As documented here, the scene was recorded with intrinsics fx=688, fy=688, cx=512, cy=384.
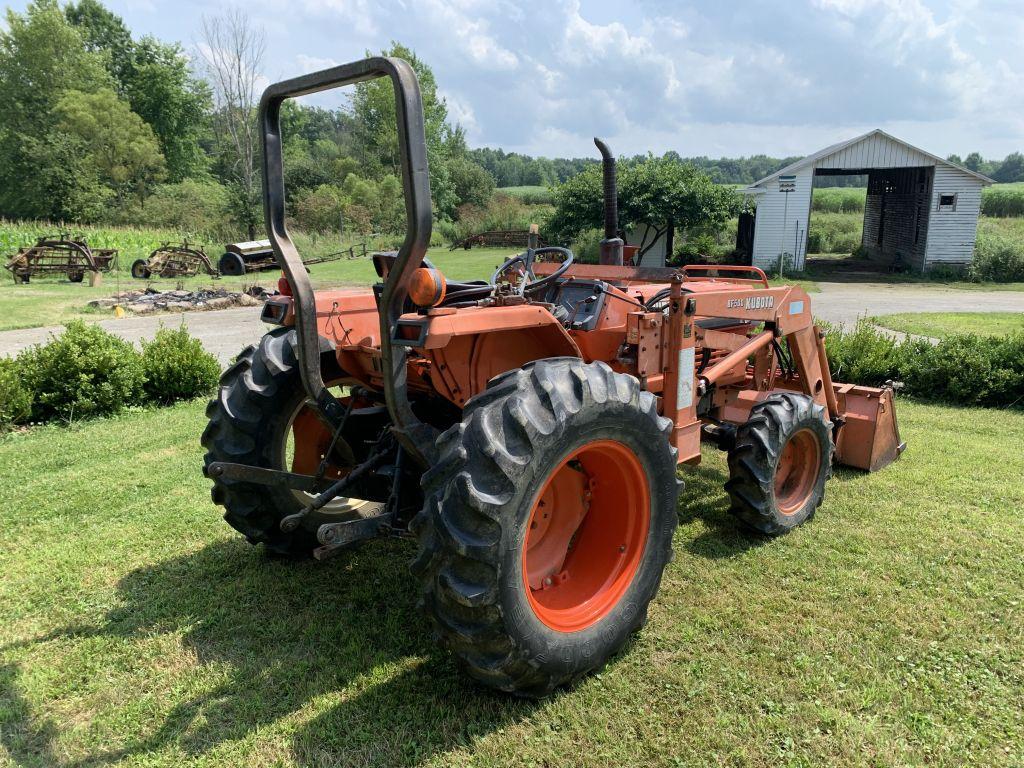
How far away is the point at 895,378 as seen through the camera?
7.77m

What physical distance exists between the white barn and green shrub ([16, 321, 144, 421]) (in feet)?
68.9

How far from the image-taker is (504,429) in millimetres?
2436

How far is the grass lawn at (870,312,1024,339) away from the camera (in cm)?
1153

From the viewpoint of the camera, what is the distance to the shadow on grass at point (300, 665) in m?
2.51

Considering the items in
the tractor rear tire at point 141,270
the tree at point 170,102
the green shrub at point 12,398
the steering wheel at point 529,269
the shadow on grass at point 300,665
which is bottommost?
the shadow on grass at point 300,665

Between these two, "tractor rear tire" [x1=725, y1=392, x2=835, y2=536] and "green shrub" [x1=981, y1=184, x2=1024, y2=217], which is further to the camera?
"green shrub" [x1=981, y1=184, x2=1024, y2=217]

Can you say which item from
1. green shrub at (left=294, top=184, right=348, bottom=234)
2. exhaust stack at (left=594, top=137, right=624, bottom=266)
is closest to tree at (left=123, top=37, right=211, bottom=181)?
green shrub at (left=294, top=184, right=348, bottom=234)

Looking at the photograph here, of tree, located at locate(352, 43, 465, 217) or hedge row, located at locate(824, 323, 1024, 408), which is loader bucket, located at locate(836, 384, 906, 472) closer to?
hedge row, located at locate(824, 323, 1024, 408)

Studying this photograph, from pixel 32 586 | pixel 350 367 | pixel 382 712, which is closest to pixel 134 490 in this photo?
pixel 32 586

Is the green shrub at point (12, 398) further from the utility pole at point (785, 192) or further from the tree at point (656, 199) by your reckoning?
the utility pole at point (785, 192)

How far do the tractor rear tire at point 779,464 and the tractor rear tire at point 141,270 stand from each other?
2051 cm

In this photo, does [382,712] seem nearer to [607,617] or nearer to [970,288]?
[607,617]

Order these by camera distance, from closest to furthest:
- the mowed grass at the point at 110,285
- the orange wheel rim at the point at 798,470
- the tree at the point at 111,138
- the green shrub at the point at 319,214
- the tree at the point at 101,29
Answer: the orange wheel rim at the point at 798,470, the mowed grass at the point at 110,285, the green shrub at the point at 319,214, the tree at the point at 111,138, the tree at the point at 101,29

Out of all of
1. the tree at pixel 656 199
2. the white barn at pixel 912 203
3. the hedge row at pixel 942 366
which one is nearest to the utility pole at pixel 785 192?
the white barn at pixel 912 203
